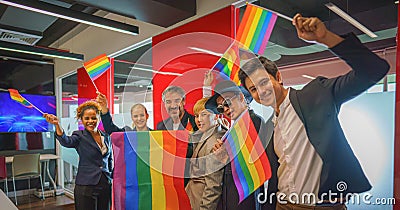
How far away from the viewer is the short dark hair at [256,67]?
1.62 m

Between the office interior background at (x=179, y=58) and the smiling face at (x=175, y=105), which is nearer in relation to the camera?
the office interior background at (x=179, y=58)

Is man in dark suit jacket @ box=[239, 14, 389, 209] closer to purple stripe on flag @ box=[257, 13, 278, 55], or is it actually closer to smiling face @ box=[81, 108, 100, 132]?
purple stripe on flag @ box=[257, 13, 278, 55]

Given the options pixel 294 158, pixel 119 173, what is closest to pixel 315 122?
pixel 294 158

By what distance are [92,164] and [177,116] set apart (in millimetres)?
1171

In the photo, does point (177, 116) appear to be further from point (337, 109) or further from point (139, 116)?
point (337, 109)

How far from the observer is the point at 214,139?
5.94 feet

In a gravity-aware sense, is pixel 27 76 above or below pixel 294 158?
above

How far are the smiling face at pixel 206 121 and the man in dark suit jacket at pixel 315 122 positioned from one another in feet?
1.17

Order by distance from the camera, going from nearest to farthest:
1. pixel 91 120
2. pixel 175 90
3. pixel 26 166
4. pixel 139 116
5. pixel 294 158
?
pixel 294 158, pixel 175 90, pixel 139 116, pixel 91 120, pixel 26 166

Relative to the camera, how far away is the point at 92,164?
8.55 feet

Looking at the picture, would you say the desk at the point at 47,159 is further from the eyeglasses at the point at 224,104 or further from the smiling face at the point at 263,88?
the smiling face at the point at 263,88

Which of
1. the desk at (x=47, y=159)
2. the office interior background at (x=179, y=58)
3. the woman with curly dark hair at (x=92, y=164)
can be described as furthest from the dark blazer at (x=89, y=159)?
the desk at (x=47, y=159)

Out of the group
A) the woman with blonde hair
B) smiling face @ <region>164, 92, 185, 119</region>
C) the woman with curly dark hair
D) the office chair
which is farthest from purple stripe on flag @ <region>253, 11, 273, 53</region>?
the office chair

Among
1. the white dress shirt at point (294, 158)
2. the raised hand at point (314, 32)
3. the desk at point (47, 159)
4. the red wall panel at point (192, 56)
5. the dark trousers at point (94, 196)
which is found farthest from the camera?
the desk at point (47, 159)
